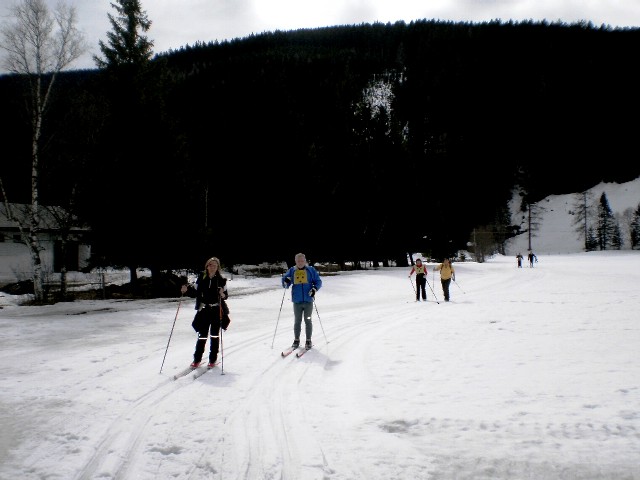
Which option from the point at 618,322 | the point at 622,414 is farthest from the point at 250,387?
the point at 618,322

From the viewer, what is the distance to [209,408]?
5.70 metres

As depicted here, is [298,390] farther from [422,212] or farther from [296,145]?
[422,212]

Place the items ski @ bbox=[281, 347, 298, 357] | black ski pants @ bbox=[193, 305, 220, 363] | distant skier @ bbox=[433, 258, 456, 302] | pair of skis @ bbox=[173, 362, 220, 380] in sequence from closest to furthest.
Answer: pair of skis @ bbox=[173, 362, 220, 380] → black ski pants @ bbox=[193, 305, 220, 363] → ski @ bbox=[281, 347, 298, 357] → distant skier @ bbox=[433, 258, 456, 302]

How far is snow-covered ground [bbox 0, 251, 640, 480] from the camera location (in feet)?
13.6

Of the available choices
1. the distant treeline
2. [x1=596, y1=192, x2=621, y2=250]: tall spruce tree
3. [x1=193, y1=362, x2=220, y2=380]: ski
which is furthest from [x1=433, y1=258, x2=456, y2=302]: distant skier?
[x1=596, y1=192, x2=621, y2=250]: tall spruce tree

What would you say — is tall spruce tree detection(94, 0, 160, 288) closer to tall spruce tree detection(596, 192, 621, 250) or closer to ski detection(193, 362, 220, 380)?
ski detection(193, 362, 220, 380)

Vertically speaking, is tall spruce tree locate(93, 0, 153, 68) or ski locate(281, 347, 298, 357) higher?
tall spruce tree locate(93, 0, 153, 68)

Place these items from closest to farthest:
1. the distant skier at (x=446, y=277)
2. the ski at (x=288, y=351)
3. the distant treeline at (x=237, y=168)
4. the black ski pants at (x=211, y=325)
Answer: the black ski pants at (x=211, y=325), the ski at (x=288, y=351), the distant skier at (x=446, y=277), the distant treeline at (x=237, y=168)

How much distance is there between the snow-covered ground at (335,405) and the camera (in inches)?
163

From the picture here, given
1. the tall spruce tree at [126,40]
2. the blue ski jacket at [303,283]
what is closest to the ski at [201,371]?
the blue ski jacket at [303,283]

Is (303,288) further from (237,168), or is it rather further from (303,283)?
(237,168)

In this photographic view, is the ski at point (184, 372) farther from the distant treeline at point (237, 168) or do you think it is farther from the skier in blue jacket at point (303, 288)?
the distant treeline at point (237, 168)

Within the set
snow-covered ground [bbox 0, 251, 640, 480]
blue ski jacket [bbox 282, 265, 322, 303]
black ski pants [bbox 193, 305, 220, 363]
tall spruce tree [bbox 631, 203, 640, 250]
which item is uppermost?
tall spruce tree [bbox 631, 203, 640, 250]

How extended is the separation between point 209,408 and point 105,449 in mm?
1455
